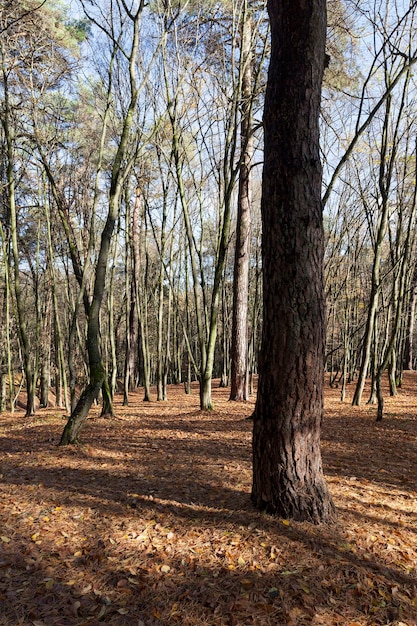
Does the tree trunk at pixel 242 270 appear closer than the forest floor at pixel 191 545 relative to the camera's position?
No

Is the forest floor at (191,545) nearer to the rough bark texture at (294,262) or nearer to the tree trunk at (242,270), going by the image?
the rough bark texture at (294,262)

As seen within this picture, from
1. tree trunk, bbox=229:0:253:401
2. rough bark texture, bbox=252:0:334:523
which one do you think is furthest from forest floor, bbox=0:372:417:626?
tree trunk, bbox=229:0:253:401

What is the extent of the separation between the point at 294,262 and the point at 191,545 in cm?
225

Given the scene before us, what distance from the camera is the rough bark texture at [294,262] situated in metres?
2.96

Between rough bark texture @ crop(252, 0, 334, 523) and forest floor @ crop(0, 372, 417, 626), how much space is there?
0.49 meters

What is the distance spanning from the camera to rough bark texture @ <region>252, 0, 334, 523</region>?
296cm

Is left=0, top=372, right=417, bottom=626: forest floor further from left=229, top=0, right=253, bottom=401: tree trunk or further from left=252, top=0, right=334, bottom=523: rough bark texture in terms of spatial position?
left=229, top=0, right=253, bottom=401: tree trunk

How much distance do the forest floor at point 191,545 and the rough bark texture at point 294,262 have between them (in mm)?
489

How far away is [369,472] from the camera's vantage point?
4.48 meters

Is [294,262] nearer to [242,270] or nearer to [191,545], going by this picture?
[191,545]

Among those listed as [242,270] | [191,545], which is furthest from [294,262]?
[242,270]

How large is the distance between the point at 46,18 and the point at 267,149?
292 inches

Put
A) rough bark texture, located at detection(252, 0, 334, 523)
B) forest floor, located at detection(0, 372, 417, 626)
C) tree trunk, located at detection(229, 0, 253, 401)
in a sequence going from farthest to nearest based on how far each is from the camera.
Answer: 1. tree trunk, located at detection(229, 0, 253, 401)
2. rough bark texture, located at detection(252, 0, 334, 523)
3. forest floor, located at detection(0, 372, 417, 626)

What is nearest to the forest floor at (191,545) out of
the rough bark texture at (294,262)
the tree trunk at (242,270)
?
the rough bark texture at (294,262)
